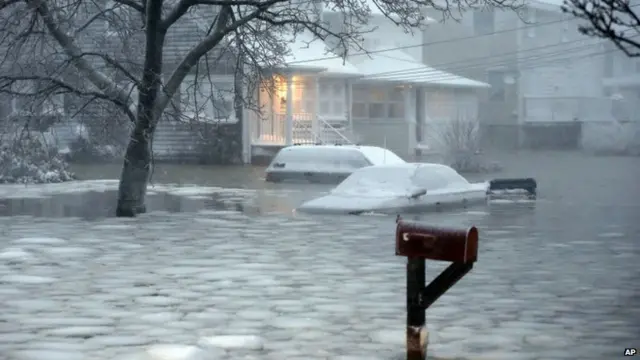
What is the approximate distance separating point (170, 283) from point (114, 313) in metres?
1.91

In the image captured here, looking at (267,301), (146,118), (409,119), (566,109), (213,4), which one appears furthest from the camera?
(566,109)

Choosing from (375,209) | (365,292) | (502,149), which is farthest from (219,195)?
(502,149)

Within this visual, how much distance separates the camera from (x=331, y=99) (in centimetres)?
4569

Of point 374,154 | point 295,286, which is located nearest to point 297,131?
point 374,154

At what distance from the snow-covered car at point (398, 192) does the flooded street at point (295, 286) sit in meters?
0.67

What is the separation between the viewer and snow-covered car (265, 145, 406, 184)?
3194 cm

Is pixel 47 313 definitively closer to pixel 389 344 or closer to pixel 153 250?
pixel 389 344

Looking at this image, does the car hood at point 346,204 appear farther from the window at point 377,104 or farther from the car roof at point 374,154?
the window at point 377,104

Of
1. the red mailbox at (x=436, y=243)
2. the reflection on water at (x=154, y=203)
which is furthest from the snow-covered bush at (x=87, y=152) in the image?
the red mailbox at (x=436, y=243)

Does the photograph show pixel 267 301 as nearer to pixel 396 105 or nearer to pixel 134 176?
pixel 134 176

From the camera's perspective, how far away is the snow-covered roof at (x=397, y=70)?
47.9 meters

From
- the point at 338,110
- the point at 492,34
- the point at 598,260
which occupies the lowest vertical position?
the point at 598,260

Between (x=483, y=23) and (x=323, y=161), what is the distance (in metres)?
33.3

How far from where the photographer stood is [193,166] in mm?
41688
